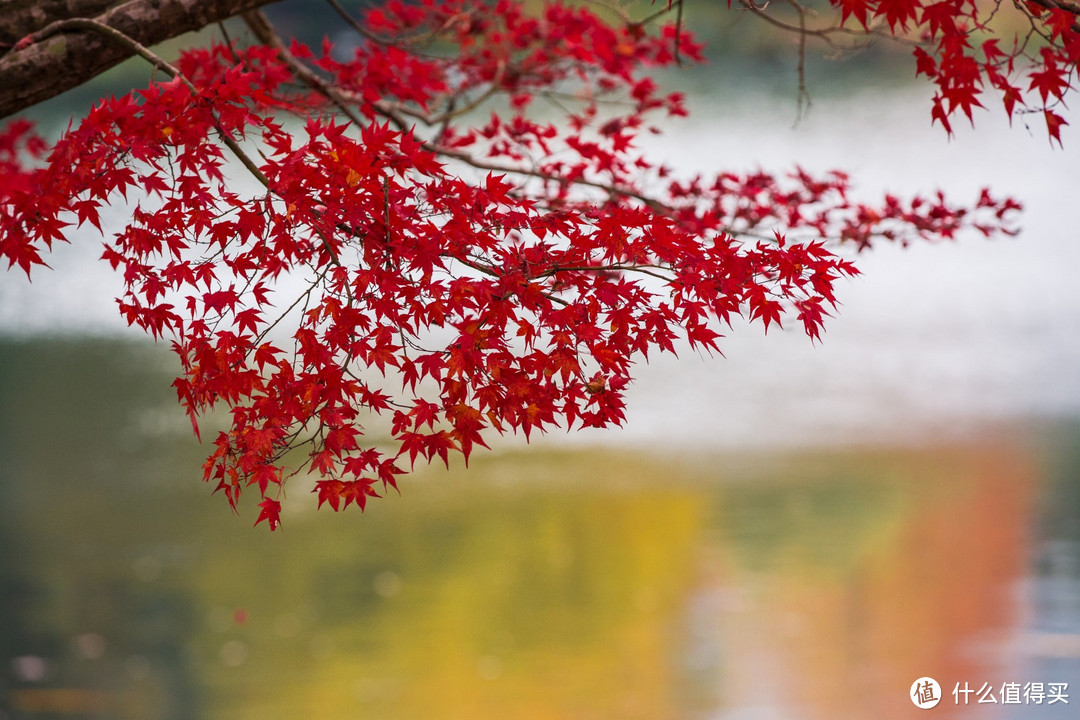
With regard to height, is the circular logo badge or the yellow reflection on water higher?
the yellow reflection on water

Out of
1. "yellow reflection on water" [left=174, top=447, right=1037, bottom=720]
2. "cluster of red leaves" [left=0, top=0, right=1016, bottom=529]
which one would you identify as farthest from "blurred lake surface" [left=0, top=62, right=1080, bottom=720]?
"cluster of red leaves" [left=0, top=0, right=1016, bottom=529]

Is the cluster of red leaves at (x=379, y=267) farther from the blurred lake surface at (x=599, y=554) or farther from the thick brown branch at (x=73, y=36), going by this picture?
the blurred lake surface at (x=599, y=554)

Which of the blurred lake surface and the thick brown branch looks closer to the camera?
the thick brown branch

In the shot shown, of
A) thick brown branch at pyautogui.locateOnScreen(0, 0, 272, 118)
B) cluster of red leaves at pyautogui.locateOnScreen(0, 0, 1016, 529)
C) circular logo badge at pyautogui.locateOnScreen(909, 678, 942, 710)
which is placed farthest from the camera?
circular logo badge at pyautogui.locateOnScreen(909, 678, 942, 710)

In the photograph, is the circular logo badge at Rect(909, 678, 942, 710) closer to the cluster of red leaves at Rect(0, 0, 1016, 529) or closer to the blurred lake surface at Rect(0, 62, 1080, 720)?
the blurred lake surface at Rect(0, 62, 1080, 720)

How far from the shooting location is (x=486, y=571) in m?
2.99

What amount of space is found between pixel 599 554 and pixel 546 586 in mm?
313

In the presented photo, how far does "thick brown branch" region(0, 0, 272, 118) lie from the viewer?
4.76 ft

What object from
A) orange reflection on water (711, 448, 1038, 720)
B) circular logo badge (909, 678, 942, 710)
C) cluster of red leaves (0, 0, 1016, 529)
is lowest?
circular logo badge (909, 678, 942, 710)

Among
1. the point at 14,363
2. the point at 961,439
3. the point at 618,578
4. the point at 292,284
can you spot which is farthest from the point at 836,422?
the point at 14,363

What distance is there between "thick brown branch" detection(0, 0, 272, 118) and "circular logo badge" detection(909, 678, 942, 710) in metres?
2.08

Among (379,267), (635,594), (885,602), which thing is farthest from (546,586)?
(379,267)

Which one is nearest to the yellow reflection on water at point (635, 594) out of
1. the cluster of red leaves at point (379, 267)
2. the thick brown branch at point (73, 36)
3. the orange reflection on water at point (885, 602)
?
the orange reflection on water at point (885, 602)

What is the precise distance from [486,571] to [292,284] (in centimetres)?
298
